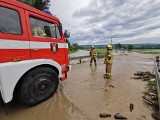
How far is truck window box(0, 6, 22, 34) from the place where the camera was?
3.24m

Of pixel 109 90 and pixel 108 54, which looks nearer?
pixel 109 90

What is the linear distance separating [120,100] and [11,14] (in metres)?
3.72

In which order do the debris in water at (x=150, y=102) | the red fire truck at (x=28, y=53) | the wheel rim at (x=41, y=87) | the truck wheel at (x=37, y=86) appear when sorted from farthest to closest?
1. the debris in water at (x=150, y=102)
2. the wheel rim at (x=41, y=87)
3. the truck wheel at (x=37, y=86)
4. the red fire truck at (x=28, y=53)

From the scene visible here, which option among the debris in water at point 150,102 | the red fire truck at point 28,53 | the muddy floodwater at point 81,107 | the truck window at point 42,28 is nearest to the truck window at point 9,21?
the red fire truck at point 28,53

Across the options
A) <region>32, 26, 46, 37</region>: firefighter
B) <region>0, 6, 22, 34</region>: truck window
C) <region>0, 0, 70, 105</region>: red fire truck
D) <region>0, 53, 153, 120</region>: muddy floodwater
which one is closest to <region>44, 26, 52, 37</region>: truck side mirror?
<region>0, 0, 70, 105</region>: red fire truck

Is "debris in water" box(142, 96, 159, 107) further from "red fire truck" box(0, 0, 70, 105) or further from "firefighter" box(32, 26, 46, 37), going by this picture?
"firefighter" box(32, 26, 46, 37)

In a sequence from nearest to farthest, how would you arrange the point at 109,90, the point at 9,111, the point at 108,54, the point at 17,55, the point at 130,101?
the point at 17,55 → the point at 9,111 → the point at 130,101 → the point at 109,90 → the point at 108,54

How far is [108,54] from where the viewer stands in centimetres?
773

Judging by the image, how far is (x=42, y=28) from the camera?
13.8 ft

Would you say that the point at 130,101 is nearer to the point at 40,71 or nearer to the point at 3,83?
the point at 40,71

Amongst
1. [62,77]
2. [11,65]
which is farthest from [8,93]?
[62,77]

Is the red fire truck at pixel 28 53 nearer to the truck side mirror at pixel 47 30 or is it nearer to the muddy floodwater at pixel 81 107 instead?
the truck side mirror at pixel 47 30

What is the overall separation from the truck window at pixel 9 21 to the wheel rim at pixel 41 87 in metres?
1.30

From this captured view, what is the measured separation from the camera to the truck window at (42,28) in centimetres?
388
